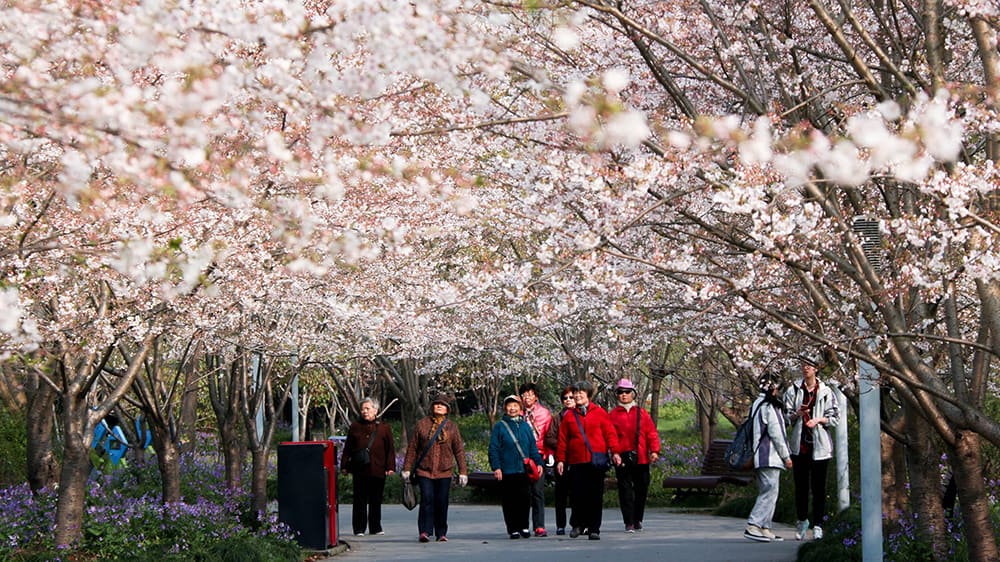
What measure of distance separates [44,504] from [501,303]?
883 cm

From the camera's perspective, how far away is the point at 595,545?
12.9 m

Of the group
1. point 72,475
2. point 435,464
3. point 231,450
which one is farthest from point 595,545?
point 72,475

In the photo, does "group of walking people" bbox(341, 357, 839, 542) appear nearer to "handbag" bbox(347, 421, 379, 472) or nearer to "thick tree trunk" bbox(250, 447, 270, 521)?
"handbag" bbox(347, 421, 379, 472)

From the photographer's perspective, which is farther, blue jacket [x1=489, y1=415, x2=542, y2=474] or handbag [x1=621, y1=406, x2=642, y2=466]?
handbag [x1=621, y1=406, x2=642, y2=466]

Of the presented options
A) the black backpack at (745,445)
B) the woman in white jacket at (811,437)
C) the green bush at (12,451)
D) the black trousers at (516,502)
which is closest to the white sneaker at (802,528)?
the woman in white jacket at (811,437)

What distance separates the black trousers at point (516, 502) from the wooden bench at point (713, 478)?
429cm

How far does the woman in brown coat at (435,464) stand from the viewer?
45.3 feet

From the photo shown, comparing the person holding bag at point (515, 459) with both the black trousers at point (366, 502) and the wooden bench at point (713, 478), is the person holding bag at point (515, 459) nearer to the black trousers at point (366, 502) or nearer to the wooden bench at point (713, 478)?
the black trousers at point (366, 502)

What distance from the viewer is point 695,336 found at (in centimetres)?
1470

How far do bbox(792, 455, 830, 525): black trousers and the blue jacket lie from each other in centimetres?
280

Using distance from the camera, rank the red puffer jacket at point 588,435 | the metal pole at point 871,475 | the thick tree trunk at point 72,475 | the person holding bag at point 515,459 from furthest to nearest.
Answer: the person holding bag at point 515,459 < the red puffer jacket at point 588,435 < the thick tree trunk at point 72,475 < the metal pole at point 871,475

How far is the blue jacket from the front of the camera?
546 inches

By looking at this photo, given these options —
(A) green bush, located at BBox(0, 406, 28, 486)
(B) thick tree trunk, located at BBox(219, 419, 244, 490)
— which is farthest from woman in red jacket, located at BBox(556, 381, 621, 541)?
(A) green bush, located at BBox(0, 406, 28, 486)

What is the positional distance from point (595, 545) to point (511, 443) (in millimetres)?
1596
